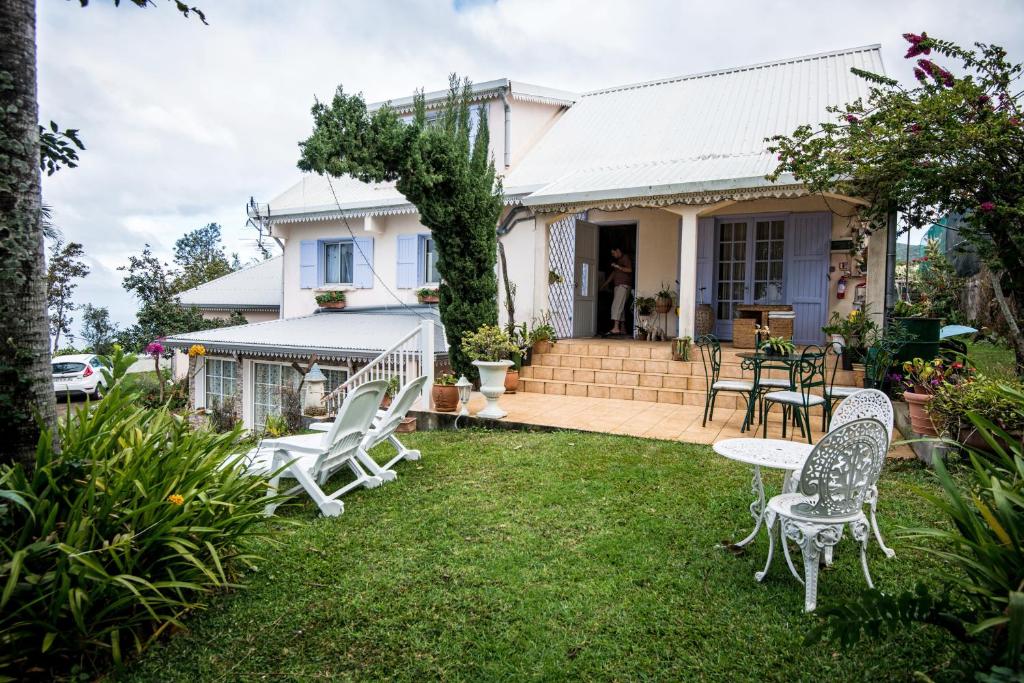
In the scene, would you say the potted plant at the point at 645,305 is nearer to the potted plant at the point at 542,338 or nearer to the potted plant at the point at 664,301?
the potted plant at the point at 664,301

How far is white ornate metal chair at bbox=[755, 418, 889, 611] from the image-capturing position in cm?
305

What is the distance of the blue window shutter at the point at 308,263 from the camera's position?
15086 mm

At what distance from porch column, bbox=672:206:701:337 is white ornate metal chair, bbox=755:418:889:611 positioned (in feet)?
22.6

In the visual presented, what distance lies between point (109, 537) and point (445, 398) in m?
5.63

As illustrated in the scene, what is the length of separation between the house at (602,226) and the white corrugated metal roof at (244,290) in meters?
3.26

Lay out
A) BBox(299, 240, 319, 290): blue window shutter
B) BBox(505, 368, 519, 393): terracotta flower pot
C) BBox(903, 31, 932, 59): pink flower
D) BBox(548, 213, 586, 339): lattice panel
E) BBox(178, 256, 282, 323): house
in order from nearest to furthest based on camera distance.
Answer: BBox(903, 31, 932, 59): pink flower
BBox(505, 368, 519, 393): terracotta flower pot
BBox(548, 213, 586, 339): lattice panel
BBox(299, 240, 319, 290): blue window shutter
BBox(178, 256, 282, 323): house

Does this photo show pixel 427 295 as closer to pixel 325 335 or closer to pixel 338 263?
pixel 325 335

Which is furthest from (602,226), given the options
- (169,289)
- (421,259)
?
(169,289)

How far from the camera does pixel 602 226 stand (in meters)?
14.0

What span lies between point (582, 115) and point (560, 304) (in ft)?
16.9

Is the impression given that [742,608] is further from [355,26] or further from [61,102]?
[355,26]

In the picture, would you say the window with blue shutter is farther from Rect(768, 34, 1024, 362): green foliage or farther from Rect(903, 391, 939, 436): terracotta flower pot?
Rect(903, 391, 939, 436): terracotta flower pot

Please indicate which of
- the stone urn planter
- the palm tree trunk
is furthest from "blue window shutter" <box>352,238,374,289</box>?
the palm tree trunk

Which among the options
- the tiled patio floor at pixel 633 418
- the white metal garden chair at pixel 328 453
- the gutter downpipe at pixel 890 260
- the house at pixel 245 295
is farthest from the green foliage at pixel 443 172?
the house at pixel 245 295
